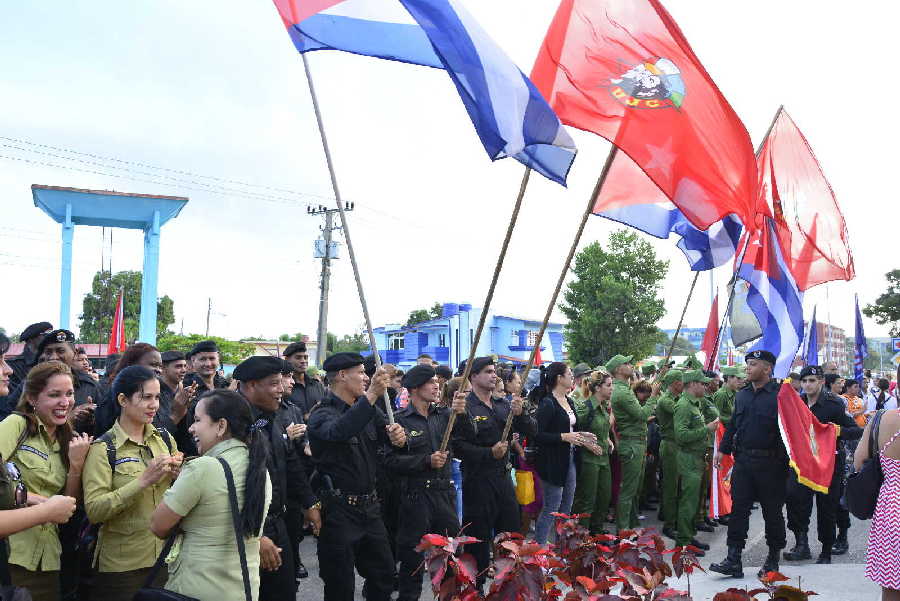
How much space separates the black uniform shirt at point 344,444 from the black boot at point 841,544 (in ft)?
19.8

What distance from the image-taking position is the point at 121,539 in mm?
4113

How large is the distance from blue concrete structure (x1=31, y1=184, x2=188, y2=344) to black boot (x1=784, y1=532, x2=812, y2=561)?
56.7ft

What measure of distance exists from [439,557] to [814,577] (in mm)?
5671

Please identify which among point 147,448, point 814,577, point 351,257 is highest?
point 351,257

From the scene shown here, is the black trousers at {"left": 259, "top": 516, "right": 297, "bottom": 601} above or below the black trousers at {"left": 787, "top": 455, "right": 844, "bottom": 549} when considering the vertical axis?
above

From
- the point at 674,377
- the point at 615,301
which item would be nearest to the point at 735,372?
the point at 674,377

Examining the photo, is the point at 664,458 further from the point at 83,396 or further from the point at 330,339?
the point at 330,339

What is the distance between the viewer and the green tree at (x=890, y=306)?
36.6m

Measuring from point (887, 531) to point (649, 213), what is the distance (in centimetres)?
373

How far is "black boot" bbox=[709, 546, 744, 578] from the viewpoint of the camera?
7.12 metres

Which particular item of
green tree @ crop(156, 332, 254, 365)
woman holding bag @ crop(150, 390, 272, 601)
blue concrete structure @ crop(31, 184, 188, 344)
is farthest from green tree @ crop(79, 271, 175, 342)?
woman holding bag @ crop(150, 390, 272, 601)

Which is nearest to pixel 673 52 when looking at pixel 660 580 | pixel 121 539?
pixel 660 580

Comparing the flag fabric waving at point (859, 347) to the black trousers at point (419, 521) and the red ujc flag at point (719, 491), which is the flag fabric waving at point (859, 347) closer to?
the red ujc flag at point (719, 491)

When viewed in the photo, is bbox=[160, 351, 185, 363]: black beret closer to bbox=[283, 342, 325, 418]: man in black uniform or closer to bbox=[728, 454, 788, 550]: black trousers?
bbox=[283, 342, 325, 418]: man in black uniform
